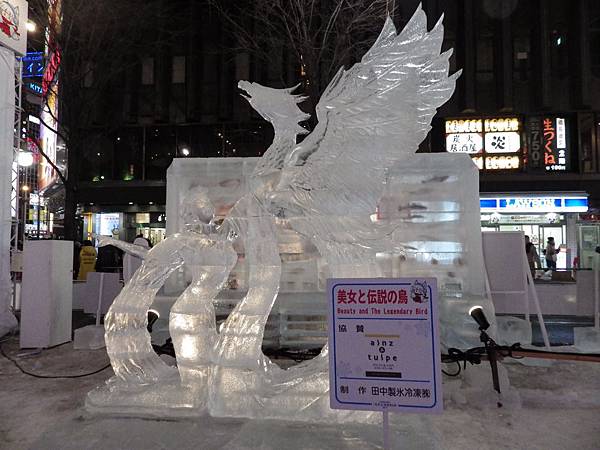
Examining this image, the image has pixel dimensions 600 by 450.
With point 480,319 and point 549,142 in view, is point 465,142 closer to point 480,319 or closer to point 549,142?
point 549,142

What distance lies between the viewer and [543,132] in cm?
Result: 1462

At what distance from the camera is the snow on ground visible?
2.95 meters

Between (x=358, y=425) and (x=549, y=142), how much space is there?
Answer: 1416 cm

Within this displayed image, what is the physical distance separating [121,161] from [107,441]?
50.1 ft

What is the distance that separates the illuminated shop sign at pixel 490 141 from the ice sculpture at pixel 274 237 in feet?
39.7

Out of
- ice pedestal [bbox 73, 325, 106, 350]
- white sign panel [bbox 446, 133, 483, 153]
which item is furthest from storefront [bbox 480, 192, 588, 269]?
ice pedestal [bbox 73, 325, 106, 350]

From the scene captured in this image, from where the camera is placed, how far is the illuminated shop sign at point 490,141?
14.5 metres

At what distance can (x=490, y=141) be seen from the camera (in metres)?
14.6

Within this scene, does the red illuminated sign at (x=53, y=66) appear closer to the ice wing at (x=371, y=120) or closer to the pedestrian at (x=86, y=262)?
the pedestrian at (x=86, y=262)

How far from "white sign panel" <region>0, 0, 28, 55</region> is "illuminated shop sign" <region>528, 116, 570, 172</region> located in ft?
44.4

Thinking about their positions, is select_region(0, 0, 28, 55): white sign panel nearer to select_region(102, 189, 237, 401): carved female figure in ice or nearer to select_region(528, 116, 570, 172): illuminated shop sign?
select_region(102, 189, 237, 401): carved female figure in ice

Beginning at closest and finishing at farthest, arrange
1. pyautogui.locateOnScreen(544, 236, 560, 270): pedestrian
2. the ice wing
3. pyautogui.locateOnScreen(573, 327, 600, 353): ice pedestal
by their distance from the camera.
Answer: the ice wing < pyautogui.locateOnScreen(573, 327, 600, 353): ice pedestal < pyautogui.locateOnScreen(544, 236, 560, 270): pedestrian

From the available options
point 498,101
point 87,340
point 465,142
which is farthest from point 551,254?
point 87,340

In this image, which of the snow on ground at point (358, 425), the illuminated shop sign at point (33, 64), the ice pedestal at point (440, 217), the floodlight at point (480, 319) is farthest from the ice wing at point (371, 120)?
the illuminated shop sign at point (33, 64)
